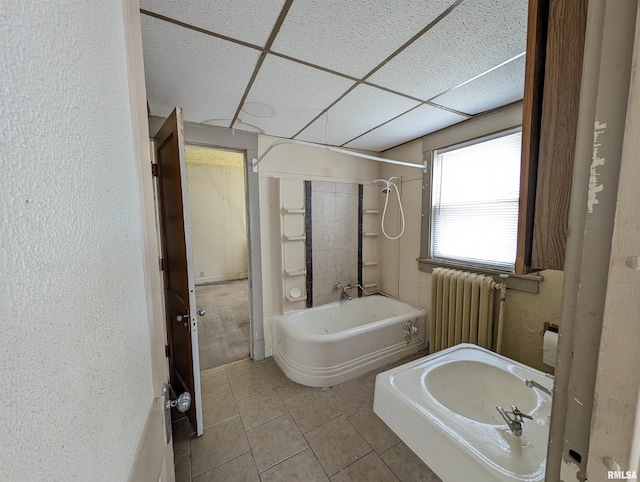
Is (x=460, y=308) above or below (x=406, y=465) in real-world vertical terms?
above

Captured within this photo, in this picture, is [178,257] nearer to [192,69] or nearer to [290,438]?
[192,69]

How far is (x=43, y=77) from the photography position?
0.99 feet

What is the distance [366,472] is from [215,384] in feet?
4.62

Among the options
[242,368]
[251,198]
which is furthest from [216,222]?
[242,368]

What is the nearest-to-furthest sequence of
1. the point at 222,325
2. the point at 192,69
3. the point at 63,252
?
the point at 63,252, the point at 192,69, the point at 222,325

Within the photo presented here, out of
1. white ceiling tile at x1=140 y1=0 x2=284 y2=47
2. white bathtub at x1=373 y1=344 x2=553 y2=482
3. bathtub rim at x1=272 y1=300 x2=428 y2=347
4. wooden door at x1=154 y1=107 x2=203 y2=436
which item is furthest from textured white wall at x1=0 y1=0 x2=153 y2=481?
bathtub rim at x1=272 y1=300 x2=428 y2=347

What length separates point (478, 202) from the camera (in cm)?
212

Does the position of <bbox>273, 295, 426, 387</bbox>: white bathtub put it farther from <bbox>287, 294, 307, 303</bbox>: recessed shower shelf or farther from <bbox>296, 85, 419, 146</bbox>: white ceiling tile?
<bbox>296, 85, 419, 146</bbox>: white ceiling tile

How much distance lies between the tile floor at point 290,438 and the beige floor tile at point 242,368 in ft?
0.37

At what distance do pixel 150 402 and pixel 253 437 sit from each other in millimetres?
1278

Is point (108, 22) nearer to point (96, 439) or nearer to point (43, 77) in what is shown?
point (43, 77)

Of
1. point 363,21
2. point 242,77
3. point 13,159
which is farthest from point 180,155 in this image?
point 13,159

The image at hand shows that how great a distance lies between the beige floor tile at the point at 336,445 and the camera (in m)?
1.44

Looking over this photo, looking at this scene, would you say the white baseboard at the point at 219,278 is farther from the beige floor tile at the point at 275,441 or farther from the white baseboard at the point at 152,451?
the white baseboard at the point at 152,451
